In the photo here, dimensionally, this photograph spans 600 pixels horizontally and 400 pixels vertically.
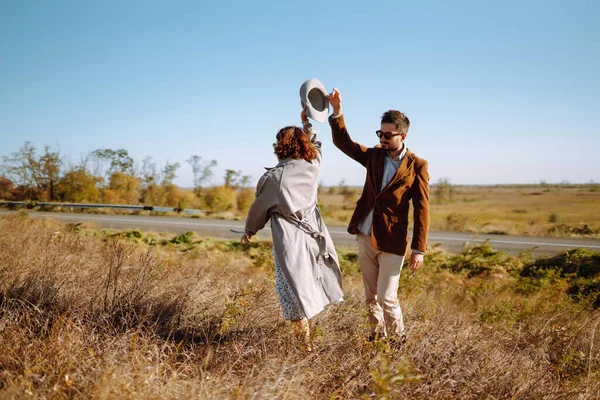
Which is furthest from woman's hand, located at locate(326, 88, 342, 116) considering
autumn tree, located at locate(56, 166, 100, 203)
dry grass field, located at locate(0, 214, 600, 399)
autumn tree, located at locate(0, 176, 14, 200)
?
autumn tree, located at locate(56, 166, 100, 203)

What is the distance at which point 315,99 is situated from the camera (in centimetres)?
334

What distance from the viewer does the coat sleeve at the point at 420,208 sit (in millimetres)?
3154

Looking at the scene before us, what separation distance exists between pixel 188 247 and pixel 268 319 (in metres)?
4.88

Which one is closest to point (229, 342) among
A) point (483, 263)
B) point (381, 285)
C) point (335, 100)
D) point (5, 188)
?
point (381, 285)

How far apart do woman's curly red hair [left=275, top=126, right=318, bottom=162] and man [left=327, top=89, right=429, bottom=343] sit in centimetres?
57

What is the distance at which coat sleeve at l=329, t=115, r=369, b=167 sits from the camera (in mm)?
3538

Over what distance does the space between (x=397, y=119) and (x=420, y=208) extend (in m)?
0.71

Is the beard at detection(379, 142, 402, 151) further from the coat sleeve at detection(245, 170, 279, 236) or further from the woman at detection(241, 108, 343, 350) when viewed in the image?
the coat sleeve at detection(245, 170, 279, 236)

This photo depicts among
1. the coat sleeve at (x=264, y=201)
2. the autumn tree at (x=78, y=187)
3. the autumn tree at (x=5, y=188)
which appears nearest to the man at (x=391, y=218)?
the coat sleeve at (x=264, y=201)

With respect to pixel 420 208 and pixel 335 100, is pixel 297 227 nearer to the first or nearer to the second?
pixel 420 208

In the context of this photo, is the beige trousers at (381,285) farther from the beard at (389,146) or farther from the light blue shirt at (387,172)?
the beard at (389,146)

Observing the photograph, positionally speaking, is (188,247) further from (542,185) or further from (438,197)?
(542,185)

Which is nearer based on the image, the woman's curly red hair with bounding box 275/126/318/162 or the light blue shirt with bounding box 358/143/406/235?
the woman's curly red hair with bounding box 275/126/318/162

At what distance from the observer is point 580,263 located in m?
6.84
